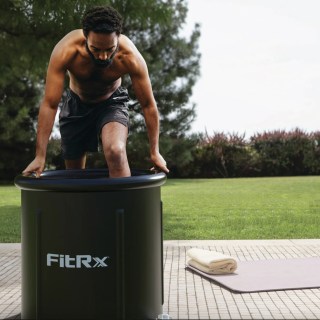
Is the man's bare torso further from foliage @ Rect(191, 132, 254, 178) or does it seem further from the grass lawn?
foliage @ Rect(191, 132, 254, 178)

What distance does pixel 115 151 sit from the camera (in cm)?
376

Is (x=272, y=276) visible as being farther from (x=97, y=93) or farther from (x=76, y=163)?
(x=97, y=93)

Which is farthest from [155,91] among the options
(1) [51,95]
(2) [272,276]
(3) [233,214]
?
(1) [51,95]

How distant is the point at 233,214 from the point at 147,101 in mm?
6421

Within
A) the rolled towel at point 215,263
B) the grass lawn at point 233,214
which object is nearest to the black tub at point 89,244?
the rolled towel at point 215,263

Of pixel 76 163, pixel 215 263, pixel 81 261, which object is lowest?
pixel 215 263

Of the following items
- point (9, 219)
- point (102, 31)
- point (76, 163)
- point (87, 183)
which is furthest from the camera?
point (9, 219)

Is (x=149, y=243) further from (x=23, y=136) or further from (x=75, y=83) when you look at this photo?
(x=23, y=136)

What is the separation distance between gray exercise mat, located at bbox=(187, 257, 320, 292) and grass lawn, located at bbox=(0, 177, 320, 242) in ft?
6.79

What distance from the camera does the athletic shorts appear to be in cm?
419

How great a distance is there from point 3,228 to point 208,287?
4.62m

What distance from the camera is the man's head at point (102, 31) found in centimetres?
361

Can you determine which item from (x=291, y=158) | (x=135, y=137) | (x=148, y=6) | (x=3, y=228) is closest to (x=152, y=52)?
(x=135, y=137)

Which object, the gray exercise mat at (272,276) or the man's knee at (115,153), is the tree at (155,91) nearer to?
the gray exercise mat at (272,276)
